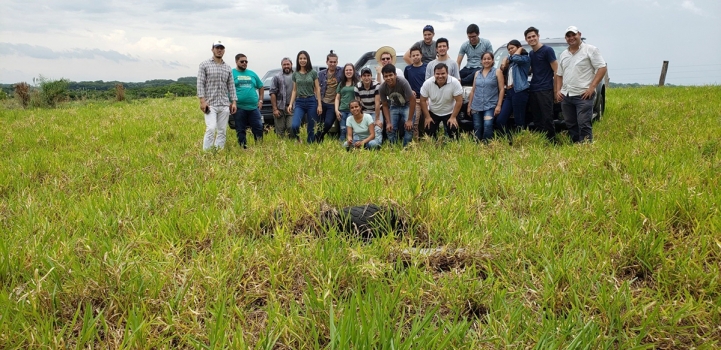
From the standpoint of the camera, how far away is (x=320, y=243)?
9.86 ft

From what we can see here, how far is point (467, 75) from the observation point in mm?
8289

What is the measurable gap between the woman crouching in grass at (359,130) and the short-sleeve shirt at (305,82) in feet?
3.24

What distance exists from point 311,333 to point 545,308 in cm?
119

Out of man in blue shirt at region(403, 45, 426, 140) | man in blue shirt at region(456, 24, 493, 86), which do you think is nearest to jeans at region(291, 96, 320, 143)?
man in blue shirt at region(403, 45, 426, 140)

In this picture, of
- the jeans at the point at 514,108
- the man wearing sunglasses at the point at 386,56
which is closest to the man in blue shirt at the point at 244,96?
the man wearing sunglasses at the point at 386,56

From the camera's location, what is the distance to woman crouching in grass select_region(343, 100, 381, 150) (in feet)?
24.2

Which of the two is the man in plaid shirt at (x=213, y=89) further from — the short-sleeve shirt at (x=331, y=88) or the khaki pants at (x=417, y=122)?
the khaki pants at (x=417, y=122)

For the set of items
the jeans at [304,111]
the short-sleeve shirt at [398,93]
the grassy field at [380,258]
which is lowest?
the grassy field at [380,258]

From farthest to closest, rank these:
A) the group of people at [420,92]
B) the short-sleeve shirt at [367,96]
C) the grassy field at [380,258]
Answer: the short-sleeve shirt at [367,96], the group of people at [420,92], the grassy field at [380,258]

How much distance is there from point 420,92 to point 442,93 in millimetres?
420

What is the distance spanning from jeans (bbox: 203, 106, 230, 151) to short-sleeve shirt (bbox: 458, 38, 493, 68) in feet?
13.9

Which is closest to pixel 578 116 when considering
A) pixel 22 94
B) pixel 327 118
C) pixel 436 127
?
pixel 436 127

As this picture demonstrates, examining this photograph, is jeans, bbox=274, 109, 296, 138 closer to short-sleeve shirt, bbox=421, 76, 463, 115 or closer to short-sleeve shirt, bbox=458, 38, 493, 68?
short-sleeve shirt, bbox=421, 76, 463, 115

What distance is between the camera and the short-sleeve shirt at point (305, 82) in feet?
26.7
